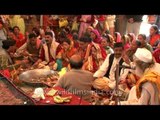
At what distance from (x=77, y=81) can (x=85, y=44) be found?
687 mm

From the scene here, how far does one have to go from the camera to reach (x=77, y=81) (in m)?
2.61

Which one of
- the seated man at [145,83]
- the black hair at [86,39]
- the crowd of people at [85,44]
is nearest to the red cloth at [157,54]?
the crowd of people at [85,44]

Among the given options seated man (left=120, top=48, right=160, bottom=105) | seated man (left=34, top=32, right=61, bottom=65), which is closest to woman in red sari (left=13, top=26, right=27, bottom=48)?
seated man (left=34, top=32, right=61, bottom=65)

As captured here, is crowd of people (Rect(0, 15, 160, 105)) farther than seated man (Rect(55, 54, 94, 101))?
Yes

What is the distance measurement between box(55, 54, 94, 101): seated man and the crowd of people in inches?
0.5

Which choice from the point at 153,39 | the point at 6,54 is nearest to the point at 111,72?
the point at 153,39

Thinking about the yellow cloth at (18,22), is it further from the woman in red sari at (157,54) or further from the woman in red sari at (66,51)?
the woman in red sari at (157,54)

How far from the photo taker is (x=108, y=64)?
2979 mm

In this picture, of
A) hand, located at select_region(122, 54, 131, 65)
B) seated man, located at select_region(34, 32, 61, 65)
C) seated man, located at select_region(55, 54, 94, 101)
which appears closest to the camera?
seated man, located at select_region(55, 54, 94, 101)

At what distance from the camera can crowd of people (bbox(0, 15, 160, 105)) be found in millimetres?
2895

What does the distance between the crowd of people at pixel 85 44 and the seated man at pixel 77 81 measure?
0.05 ft

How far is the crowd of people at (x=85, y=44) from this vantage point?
2895mm

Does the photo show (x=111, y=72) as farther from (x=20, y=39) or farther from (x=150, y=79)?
(x=20, y=39)

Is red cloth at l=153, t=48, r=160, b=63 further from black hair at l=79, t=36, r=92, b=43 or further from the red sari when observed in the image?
black hair at l=79, t=36, r=92, b=43
